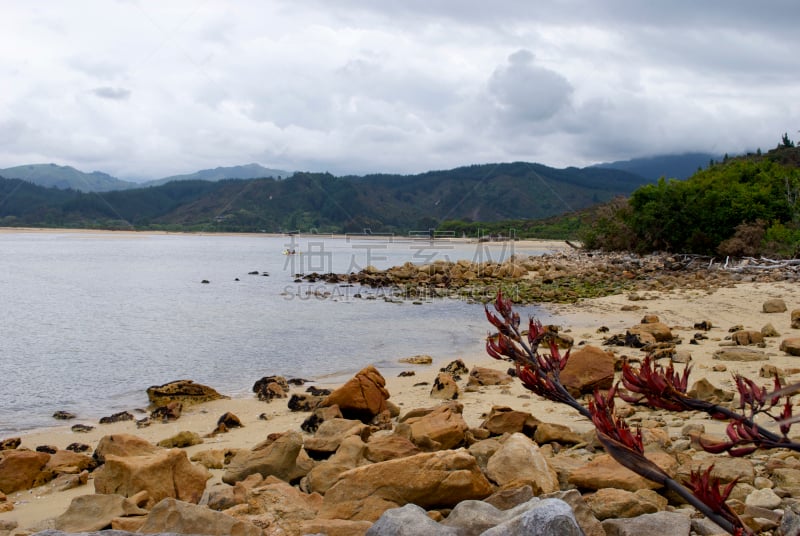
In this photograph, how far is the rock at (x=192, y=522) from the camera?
3.97 meters

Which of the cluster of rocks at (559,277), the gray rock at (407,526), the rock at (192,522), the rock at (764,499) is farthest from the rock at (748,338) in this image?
the cluster of rocks at (559,277)

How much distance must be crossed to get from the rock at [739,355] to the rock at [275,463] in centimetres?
814

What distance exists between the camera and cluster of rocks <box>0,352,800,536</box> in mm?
3760

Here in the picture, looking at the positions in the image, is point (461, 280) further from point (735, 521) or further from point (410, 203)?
point (410, 203)

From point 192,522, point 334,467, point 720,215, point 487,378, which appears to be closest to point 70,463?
point 334,467

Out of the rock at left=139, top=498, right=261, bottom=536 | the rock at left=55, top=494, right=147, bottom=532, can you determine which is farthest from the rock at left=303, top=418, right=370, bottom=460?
the rock at left=139, top=498, right=261, bottom=536

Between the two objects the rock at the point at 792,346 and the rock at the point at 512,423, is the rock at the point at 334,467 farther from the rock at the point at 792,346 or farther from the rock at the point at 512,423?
the rock at the point at 792,346

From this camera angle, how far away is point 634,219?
4066 cm

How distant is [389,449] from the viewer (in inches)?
226

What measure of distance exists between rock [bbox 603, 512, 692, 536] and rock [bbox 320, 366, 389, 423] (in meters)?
4.75

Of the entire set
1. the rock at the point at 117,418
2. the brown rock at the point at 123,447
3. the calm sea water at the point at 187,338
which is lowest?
the calm sea water at the point at 187,338

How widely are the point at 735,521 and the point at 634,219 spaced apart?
4154 centimetres

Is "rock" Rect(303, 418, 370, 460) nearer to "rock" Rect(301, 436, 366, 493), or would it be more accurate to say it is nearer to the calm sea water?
"rock" Rect(301, 436, 366, 493)

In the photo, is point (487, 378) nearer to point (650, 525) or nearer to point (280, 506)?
point (280, 506)
